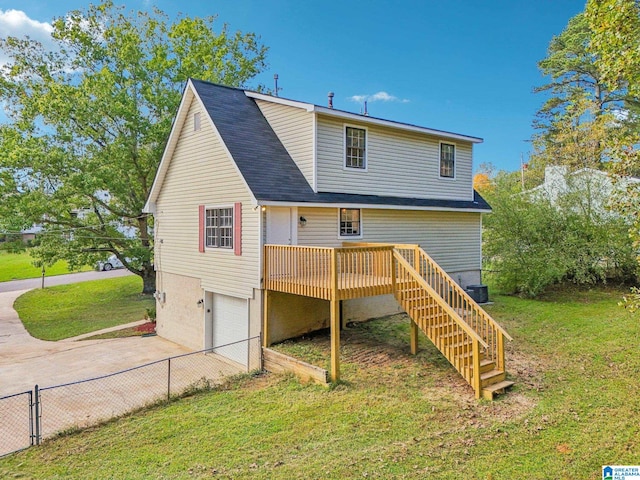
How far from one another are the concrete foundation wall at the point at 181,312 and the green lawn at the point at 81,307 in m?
4.02

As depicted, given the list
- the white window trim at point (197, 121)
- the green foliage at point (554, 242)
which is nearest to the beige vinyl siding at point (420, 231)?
the green foliage at point (554, 242)

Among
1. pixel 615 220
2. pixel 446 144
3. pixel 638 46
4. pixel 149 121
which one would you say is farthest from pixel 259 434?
pixel 149 121

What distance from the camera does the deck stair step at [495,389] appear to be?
7.09 metres

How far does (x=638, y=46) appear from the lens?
17.0 ft

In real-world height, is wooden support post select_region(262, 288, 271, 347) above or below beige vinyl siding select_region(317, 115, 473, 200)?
below

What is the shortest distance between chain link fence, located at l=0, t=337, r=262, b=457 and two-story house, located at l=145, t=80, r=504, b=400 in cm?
59

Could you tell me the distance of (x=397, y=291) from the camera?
362 inches

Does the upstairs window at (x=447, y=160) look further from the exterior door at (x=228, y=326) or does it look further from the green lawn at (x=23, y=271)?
the green lawn at (x=23, y=271)

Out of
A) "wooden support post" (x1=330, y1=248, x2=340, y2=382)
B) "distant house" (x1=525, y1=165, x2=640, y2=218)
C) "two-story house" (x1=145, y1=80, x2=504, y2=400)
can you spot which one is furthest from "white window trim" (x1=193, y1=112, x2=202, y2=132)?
"distant house" (x1=525, y1=165, x2=640, y2=218)

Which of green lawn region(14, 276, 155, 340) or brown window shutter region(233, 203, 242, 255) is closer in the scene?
brown window shutter region(233, 203, 242, 255)

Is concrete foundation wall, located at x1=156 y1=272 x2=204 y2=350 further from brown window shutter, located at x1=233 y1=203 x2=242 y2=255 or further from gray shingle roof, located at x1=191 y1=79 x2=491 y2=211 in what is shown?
gray shingle roof, located at x1=191 y1=79 x2=491 y2=211

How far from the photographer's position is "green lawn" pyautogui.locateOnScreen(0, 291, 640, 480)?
525 cm

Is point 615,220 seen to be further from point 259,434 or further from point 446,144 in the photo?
point 259,434

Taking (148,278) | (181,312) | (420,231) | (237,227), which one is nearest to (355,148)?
(420,231)
